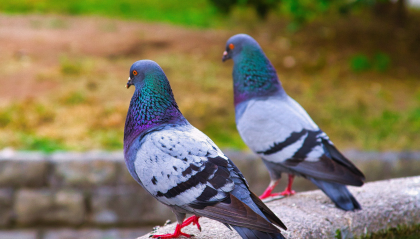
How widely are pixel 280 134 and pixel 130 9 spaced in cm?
782

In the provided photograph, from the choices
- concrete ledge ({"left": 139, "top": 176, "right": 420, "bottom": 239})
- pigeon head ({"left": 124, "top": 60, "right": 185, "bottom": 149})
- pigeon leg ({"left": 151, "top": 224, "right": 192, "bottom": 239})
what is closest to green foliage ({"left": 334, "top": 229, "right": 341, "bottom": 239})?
concrete ledge ({"left": 139, "top": 176, "right": 420, "bottom": 239})

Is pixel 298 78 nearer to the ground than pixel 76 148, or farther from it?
farther from it

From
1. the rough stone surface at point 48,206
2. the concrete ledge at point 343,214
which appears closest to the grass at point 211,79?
the rough stone surface at point 48,206

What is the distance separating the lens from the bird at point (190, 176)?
7.38 feet

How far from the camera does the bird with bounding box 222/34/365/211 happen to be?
312cm

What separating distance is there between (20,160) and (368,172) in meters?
3.90

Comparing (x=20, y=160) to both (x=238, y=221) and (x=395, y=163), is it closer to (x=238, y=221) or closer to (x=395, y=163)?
(x=238, y=221)

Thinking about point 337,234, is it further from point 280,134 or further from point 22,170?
point 22,170

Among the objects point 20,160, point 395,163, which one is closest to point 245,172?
point 395,163

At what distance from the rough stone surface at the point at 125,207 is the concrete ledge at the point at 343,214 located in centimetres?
185

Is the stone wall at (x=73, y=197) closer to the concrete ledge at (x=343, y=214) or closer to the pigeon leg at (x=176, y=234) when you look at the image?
the concrete ledge at (x=343, y=214)

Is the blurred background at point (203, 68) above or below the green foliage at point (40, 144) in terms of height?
above

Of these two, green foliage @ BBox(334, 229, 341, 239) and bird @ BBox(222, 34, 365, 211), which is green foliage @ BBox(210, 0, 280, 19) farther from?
green foliage @ BBox(334, 229, 341, 239)

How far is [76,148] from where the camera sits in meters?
5.28
